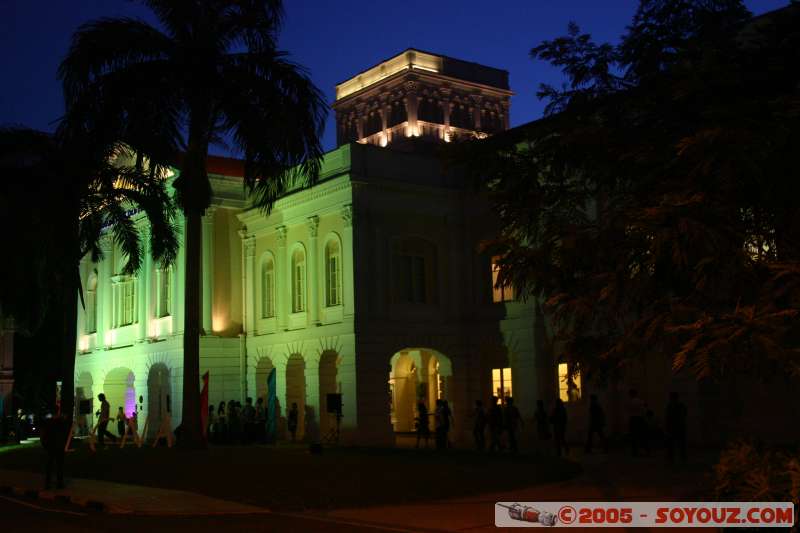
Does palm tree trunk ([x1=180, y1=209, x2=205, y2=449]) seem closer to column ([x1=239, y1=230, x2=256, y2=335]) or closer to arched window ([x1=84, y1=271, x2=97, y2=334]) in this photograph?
column ([x1=239, y1=230, x2=256, y2=335])

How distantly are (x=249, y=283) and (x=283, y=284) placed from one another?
2100 mm

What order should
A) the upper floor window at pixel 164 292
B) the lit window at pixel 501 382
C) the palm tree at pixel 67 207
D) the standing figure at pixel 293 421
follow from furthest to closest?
the upper floor window at pixel 164 292
the lit window at pixel 501 382
the standing figure at pixel 293 421
the palm tree at pixel 67 207

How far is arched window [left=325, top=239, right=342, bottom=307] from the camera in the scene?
36312mm

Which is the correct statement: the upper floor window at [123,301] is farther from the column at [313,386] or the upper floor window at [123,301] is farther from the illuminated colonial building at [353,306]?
the column at [313,386]

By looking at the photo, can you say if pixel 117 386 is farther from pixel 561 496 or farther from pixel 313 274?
pixel 561 496

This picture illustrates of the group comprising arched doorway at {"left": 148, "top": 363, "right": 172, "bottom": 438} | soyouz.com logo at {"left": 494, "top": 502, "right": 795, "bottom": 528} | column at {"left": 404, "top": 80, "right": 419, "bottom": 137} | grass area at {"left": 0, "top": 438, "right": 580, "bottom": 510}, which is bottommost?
grass area at {"left": 0, "top": 438, "right": 580, "bottom": 510}

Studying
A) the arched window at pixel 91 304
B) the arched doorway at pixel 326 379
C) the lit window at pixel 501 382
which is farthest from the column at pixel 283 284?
the arched window at pixel 91 304

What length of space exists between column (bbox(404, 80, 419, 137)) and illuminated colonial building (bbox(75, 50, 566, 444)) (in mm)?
15847

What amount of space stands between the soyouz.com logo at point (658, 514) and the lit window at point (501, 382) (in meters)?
25.3

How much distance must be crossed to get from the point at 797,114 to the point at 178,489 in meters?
13.8

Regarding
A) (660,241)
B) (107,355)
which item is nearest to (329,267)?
(107,355)

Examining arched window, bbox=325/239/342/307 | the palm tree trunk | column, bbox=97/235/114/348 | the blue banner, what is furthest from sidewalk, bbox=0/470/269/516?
column, bbox=97/235/114/348

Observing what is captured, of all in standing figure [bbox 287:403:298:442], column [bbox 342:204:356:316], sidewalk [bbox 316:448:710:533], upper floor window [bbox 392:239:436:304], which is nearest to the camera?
sidewalk [bbox 316:448:710:533]

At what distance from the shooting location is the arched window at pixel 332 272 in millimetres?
36312
